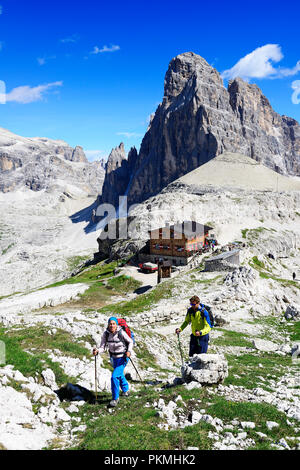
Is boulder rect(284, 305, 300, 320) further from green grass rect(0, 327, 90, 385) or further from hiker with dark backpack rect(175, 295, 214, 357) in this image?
green grass rect(0, 327, 90, 385)

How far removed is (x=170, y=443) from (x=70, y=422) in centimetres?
309

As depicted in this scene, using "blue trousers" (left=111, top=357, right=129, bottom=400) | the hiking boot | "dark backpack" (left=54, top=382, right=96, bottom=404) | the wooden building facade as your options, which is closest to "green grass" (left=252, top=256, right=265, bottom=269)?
the wooden building facade

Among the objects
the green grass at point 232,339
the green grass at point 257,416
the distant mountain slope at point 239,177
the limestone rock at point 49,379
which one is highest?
the distant mountain slope at point 239,177

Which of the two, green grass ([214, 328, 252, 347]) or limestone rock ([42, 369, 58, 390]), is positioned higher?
limestone rock ([42, 369, 58, 390])

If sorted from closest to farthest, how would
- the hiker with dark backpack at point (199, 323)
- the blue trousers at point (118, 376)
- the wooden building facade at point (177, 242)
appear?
the blue trousers at point (118, 376), the hiker with dark backpack at point (199, 323), the wooden building facade at point (177, 242)

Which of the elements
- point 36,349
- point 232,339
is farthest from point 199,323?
point 232,339

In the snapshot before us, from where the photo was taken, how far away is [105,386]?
1136cm

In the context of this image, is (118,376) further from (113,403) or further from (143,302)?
(143,302)

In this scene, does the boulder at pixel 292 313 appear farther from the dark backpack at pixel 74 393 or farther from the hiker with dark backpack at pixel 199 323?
the dark backpack at pixel 74 393

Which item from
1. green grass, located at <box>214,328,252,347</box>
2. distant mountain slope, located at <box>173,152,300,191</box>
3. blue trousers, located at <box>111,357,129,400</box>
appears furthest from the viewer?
distant mountain slope, located at <box>173,152,300,191</box>

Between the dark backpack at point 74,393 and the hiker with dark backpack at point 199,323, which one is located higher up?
the hiker with dark backpack at point 199,323

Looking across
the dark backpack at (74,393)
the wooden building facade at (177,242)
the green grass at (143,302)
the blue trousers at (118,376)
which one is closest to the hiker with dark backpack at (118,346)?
the blue trousers at (118,376)

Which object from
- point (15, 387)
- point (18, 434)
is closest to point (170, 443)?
point (18, 434)

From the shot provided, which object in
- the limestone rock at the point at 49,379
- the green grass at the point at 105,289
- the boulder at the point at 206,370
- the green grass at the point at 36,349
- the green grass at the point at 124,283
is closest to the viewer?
the limestone rock at the point at 49,379
